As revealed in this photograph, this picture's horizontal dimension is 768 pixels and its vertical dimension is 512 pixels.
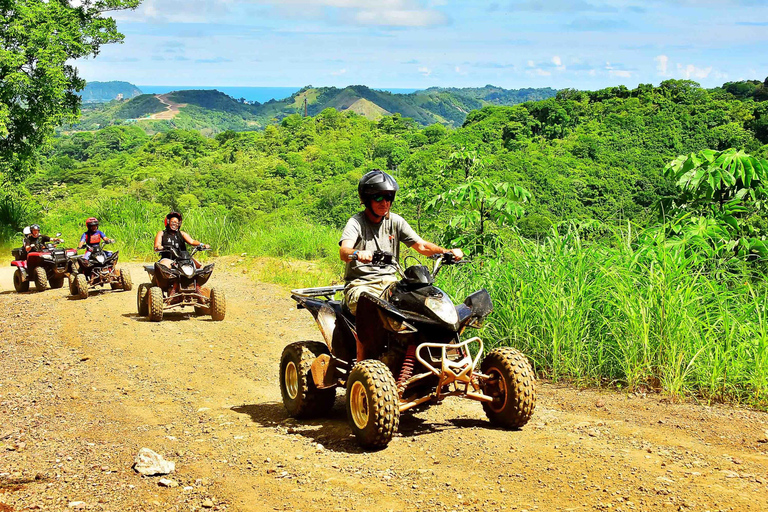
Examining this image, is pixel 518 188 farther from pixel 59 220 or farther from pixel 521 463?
pixel 59 220

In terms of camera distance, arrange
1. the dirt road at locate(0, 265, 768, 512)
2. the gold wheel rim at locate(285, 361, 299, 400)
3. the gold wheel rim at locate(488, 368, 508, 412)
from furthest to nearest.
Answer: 1. the gold wheel rim at locate(285, 361, 299, 400)
2. the gold wheel rim at locate(488, 368, 508, 412)
3. the dirt road at locate(0, 265, 768, 512)

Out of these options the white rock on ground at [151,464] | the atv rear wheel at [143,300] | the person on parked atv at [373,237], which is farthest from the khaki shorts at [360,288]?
the atv rear wheel at [143,300]

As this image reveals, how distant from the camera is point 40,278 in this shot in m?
12.8

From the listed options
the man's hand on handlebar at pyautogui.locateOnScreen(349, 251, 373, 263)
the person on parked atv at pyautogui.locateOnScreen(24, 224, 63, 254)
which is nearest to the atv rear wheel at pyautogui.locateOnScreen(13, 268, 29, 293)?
the person on parked atv at pyautogui.locateOnScreen(24, 224, 63, 254)

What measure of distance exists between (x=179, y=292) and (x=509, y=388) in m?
6.58

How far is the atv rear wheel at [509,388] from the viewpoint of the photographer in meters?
4.55

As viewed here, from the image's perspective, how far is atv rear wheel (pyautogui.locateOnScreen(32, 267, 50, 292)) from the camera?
12.7 metres

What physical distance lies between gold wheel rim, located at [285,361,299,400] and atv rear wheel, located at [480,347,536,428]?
147cm

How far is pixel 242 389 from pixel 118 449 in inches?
74.2

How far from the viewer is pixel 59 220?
2144 centimetres

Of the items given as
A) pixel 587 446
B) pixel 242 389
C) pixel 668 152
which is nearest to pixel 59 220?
pixel 242 389

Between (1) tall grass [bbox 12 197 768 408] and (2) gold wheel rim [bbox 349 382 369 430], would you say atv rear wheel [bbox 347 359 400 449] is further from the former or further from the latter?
(1) tall grass [bbox 12 197 768 408]

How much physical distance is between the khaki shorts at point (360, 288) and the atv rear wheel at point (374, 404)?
2.09 feet

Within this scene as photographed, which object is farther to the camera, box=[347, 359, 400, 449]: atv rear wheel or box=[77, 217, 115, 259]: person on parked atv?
box=[77, 217, 115, 259]: person on parked atv
